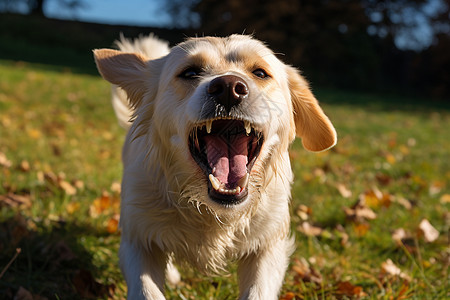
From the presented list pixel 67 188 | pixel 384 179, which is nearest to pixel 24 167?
pixel 67 188

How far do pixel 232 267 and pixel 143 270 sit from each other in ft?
2.55

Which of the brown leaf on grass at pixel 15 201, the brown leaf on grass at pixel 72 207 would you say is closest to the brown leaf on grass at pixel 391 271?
the brown leaf on grass at pixel 72 207

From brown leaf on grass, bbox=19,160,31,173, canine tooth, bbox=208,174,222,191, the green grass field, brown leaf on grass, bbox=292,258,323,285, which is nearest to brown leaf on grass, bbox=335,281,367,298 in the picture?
the green grass field

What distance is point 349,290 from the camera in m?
2.44

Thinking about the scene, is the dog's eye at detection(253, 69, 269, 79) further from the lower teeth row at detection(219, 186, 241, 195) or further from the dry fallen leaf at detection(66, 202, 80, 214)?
the dry fallen leaf at detection(66, 202, 80, 214)

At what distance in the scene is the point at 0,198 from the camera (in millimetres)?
3340

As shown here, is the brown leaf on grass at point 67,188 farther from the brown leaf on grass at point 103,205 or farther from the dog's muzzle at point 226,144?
the dog's muzzle at point 226,144

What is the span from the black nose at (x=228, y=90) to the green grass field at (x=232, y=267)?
3.61ft

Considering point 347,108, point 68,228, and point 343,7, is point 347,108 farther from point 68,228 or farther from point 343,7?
point 343,7

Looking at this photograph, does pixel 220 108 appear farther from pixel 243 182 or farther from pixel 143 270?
pixel 143 270

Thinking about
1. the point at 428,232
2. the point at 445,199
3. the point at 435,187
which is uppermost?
the point at 428,232

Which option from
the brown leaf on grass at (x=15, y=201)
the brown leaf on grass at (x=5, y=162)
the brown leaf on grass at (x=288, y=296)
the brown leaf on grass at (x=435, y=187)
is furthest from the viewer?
the brown leaf on grass at (x=435, y=187)

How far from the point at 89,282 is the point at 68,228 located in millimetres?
732

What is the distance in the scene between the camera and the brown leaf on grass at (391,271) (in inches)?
103
